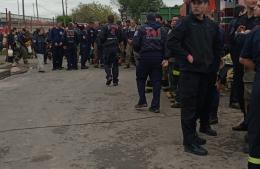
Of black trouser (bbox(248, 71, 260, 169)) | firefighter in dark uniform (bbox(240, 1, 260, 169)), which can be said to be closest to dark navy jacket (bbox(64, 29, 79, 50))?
firefighter in dark uniform (bbox(240, 1, 260, 169))

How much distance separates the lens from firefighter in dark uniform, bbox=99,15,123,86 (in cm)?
1311

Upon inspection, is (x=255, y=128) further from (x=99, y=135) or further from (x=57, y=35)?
(x=57, y=35)

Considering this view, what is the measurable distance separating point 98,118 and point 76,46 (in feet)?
35.6

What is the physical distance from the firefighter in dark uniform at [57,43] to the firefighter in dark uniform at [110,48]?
5731 millimetres

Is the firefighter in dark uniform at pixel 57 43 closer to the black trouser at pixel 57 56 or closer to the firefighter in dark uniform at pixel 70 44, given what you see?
the black trouser at pixel 57 56

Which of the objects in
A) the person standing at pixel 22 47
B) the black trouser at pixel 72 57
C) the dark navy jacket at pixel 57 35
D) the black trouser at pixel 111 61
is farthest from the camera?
the person standing at pixel 22 47

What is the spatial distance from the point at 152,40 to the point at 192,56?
2884mm

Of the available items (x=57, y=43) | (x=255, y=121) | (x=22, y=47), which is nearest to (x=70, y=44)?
(x=57, y=43)

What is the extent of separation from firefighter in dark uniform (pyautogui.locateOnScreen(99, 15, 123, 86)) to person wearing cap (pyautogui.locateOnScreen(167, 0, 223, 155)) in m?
6.81

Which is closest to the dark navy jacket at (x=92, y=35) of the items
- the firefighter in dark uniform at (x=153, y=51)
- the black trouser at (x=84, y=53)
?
the black trouser at (x=84, y=53)

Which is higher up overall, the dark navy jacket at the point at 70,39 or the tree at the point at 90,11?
the tree at the point at 90,11

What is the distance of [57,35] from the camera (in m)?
18.8

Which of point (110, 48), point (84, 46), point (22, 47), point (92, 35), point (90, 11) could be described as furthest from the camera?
point (90, 11)

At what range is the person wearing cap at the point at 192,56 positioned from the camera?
20.4 ft
